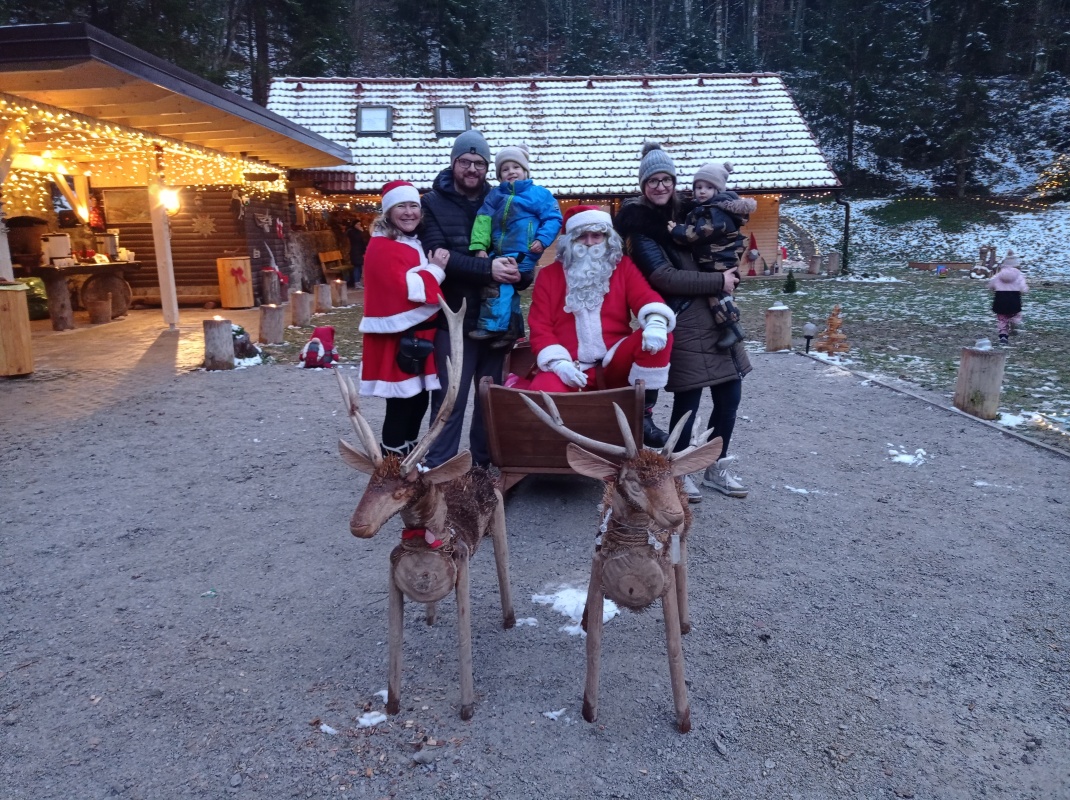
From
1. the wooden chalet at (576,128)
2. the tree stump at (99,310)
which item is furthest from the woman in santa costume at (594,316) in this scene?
the wooden chalet at (576,128)

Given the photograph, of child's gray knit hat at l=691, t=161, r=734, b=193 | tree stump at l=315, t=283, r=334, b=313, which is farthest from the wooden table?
child's gray knit hat at l=691, t=161, r=734, b=193

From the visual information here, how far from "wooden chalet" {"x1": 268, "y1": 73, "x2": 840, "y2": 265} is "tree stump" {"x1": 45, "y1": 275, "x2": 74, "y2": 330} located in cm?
690

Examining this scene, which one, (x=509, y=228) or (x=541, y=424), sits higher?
(x=509, y=228)

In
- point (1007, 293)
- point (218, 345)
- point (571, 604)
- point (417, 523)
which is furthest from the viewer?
point (1007, 293)

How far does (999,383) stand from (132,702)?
265 inches

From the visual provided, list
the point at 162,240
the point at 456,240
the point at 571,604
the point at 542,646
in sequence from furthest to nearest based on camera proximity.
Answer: the point at 162,240
the point at 456,240
the point at 571,604
the point at 542,646

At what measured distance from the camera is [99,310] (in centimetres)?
1240

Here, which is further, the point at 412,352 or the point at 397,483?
the point at 412,352

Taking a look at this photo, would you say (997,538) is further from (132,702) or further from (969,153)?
(969,153)

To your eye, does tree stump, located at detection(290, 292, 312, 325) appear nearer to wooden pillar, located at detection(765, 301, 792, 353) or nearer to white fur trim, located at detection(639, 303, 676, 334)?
wooden pillar, located at detection(765, 301, 792, 353)

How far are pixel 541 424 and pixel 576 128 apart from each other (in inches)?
695

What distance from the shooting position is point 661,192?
3883 millimetres

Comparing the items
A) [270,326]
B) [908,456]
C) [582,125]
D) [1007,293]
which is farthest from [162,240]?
[1007,293]

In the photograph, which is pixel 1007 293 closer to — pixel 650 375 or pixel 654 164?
pixel 654 164
